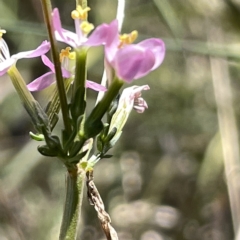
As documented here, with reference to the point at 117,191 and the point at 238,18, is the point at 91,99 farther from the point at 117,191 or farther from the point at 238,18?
the point at 238,18

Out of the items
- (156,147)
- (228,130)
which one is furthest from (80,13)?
(156,147)

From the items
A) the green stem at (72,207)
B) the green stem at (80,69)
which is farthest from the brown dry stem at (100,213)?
the green stem at (80,69)

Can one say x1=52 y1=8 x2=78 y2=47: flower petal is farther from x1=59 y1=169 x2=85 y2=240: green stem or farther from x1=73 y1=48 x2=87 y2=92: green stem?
x1=59 y1=169 x2=85 y2=240: green stem

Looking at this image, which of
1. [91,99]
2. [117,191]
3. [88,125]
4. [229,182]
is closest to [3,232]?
[117,191]

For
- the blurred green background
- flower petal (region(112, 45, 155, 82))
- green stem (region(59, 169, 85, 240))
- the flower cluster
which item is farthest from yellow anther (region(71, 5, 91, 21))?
the blurred green background

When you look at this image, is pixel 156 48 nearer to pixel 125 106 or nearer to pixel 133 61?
pixel 133 61

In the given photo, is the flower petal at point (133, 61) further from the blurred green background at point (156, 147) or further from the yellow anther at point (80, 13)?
the blurred green background at point (156, 147)
